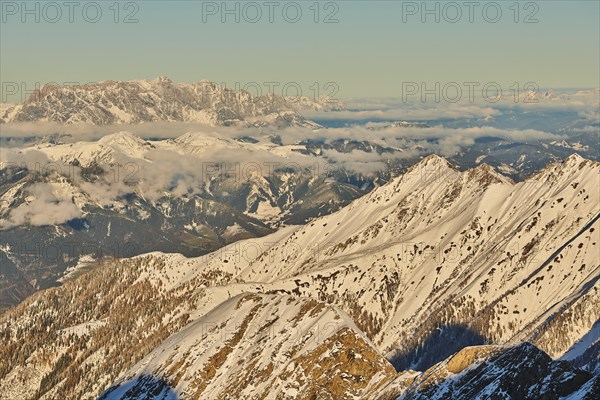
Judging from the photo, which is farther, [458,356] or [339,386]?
[339,386]

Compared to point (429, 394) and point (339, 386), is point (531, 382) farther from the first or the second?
point (339, 386)

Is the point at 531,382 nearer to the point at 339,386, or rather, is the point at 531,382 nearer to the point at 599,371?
the point at 599,371

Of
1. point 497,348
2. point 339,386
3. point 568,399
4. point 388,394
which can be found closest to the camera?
point 568,399

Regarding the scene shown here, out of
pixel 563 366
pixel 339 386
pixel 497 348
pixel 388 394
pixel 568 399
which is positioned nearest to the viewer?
pixel 568 399

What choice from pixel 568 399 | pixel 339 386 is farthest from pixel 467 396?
pixel 339 386

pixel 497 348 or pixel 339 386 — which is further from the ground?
pixel 497 348

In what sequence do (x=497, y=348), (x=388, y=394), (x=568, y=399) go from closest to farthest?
(x=568, y=399) → (x=497, y=348) → (x=388, y=394)

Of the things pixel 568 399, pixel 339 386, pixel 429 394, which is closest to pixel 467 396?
pixel 429 394

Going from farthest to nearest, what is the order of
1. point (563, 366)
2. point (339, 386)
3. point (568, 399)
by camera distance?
point (339, 386) → point (563, 366) → point (568, 399)

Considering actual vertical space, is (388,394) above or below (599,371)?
below
